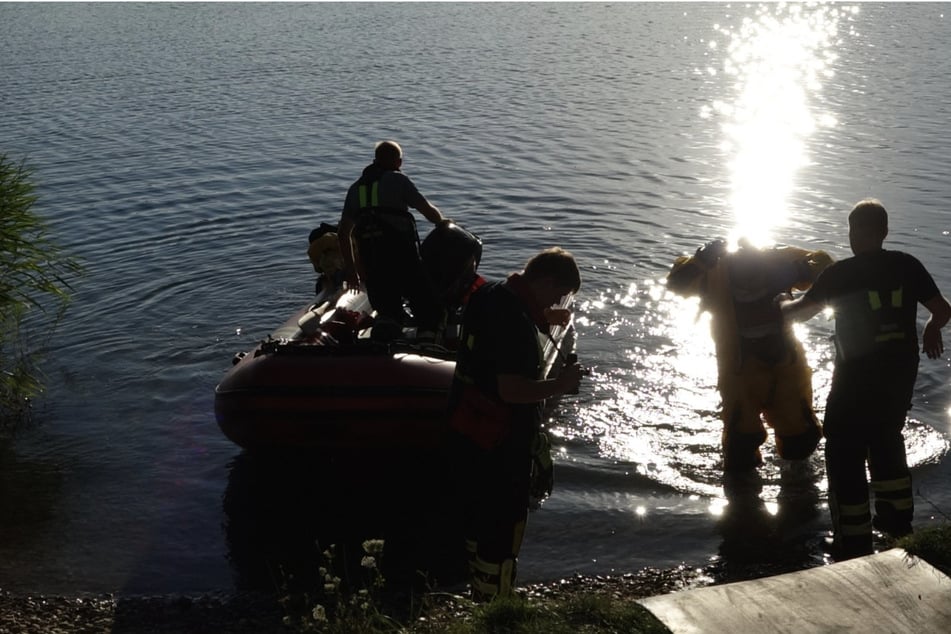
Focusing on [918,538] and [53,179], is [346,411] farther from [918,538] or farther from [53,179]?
[53,179]

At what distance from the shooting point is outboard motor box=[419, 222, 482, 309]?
8.38 metres

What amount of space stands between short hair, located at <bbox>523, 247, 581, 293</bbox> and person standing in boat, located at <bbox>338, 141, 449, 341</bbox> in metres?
3.49

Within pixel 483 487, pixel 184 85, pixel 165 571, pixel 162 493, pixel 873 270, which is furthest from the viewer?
pixel 184 85

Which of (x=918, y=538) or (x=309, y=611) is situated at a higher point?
(x=918, y=538)

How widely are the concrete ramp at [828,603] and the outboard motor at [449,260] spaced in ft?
A: 13.0

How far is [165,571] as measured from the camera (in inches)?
259

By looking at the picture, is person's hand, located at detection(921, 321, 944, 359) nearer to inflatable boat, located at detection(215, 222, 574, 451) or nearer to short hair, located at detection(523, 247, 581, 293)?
Result: short hair, located at detection(523, 247, 581, 293)

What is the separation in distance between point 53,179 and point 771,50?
28071 millimetres

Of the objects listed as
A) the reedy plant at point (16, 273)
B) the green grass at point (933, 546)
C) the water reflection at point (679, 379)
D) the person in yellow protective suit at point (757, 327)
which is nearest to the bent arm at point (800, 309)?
the person in yellow protective suit at point (757, 327)

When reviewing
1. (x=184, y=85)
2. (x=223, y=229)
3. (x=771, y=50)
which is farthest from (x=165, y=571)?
(x=771, y=50)

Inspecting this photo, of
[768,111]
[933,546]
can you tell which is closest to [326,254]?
[933,546]

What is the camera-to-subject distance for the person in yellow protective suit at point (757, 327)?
22.4 feet

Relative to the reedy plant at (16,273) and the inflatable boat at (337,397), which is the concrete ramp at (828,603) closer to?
the inflatable boat at (337,397)

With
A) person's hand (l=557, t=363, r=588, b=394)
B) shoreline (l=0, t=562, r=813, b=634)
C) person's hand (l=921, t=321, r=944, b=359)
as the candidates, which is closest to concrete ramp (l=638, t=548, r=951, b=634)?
shoreline (l=0, t=562, r=813, b=634)
